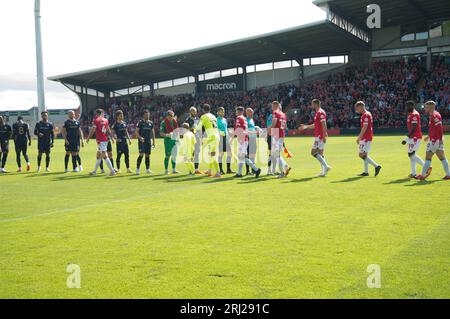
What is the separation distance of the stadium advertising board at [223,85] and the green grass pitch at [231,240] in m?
46.4

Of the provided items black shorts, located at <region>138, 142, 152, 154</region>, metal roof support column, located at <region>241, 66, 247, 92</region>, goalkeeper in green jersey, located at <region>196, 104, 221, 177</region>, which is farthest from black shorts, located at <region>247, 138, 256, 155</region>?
metal roof support column, located at <region>241, 66, 247, 92</region>

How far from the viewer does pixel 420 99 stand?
4303 centimetres

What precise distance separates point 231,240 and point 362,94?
42.8 m

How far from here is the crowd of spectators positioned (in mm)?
42844

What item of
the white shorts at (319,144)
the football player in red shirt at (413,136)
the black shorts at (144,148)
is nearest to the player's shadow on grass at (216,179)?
the white shorts at (319,144)

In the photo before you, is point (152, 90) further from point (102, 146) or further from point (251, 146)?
point (251, 146)

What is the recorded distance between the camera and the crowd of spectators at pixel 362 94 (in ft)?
141

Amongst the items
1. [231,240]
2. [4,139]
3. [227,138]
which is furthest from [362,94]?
[231,240]

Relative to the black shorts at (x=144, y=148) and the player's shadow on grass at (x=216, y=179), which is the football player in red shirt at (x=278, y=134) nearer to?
the player's shadow on grass at (x=216, y=179)

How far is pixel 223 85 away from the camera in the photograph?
2328 inches

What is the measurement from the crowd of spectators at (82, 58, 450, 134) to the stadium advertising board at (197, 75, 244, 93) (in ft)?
2.95

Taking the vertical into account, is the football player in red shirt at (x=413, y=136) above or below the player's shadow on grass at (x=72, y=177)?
above

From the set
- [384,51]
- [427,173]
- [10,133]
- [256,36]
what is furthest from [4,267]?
[384,51]

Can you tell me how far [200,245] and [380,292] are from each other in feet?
9.01
